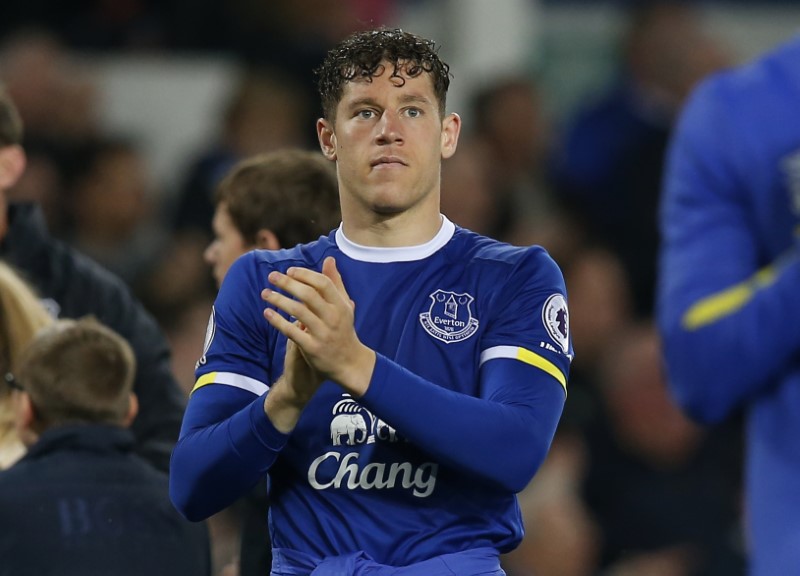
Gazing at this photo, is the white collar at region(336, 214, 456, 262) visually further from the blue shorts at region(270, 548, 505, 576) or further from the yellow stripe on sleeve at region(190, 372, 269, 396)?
the blue shorts at region(270, 548, 505, 576)

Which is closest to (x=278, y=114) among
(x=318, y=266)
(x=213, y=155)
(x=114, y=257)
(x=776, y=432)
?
(x=213, y=155)

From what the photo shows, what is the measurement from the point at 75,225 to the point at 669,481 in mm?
3147

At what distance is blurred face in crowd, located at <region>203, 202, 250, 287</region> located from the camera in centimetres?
354

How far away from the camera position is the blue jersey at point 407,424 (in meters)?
2.45

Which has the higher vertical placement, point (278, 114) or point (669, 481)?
point (278, 114)

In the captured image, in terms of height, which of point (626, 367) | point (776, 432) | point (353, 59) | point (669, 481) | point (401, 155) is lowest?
point (669, 481)

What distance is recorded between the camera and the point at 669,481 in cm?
725

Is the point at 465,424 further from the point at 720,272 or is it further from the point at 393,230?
the point at 720,272

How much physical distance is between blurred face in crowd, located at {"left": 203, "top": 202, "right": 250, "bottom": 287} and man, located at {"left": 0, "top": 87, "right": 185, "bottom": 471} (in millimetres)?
495

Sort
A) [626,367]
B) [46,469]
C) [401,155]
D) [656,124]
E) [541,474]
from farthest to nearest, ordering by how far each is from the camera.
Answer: [656,124], [626,367], [541,474], [46,469], [401,155]

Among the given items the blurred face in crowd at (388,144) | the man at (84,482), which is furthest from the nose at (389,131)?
the man at (84,482)

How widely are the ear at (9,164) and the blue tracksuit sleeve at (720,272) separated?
2.52 m

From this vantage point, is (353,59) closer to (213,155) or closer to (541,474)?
(541,474)

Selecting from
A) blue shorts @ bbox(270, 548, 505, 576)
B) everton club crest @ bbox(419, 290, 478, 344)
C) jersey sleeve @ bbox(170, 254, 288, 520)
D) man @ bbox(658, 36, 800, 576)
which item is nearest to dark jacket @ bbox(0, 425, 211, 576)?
jersey sleeve @ bbox(170, 254, 288, 520)
